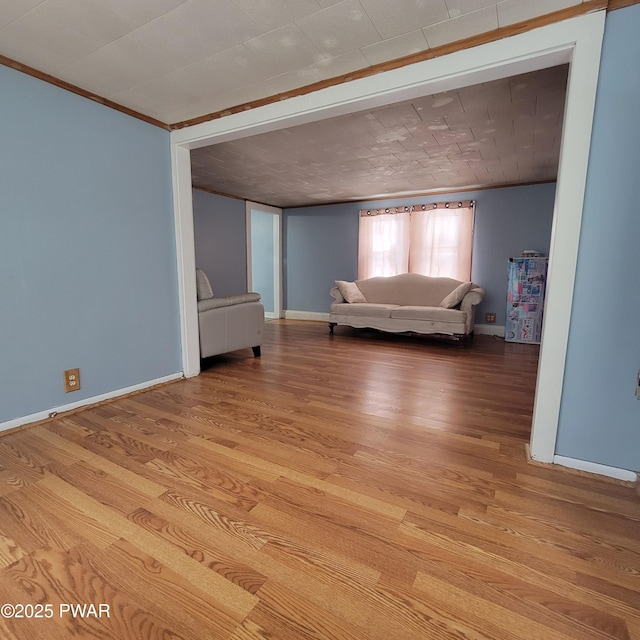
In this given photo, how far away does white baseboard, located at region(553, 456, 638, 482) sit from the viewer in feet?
4.94

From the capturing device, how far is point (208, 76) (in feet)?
6.46

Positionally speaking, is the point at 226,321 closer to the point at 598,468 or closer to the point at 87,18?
the point at 87,18

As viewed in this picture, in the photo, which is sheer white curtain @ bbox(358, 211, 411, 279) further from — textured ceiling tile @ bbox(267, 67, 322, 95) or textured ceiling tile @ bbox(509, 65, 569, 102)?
textured ceiling tile @ bbox(267, 67, 322, 95)

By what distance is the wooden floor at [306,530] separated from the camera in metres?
0.90

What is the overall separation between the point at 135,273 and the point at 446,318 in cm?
338

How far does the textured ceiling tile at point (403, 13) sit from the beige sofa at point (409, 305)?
10.2ft

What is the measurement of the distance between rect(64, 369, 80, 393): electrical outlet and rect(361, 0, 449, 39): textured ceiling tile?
2579 mm

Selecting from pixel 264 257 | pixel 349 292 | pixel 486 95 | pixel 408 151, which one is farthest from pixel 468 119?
pixel 264 257

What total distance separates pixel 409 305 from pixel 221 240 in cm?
308

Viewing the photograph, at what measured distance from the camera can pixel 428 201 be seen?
5098 mm

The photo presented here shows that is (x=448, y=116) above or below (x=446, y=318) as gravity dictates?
above

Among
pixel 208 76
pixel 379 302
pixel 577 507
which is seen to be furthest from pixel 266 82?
pixel 379 302

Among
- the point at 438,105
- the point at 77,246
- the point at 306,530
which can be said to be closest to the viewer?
the point at 306,530

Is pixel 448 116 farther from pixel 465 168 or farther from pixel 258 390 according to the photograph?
pixel 258 390
